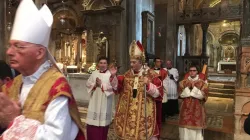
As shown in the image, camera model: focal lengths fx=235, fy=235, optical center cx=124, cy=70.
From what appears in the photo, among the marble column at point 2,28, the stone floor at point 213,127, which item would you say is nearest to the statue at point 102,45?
the stone floor at point 213,127

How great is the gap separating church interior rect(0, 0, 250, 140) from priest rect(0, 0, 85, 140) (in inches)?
190

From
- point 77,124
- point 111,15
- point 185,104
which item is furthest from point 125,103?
point 111,15

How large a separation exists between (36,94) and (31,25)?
0.47 m

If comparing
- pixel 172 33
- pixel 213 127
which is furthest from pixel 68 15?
pixel 213 127

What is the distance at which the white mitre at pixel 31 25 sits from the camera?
1575 millimetres

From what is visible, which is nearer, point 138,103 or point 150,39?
point 138,103

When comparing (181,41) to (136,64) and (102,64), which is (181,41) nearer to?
(102,64)

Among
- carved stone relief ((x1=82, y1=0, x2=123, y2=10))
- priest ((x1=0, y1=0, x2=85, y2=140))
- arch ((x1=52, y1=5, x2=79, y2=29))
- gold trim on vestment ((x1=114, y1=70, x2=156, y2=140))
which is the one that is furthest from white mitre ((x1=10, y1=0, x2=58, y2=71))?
arch ((x1=52, y1=5, x2=79, y2=29))

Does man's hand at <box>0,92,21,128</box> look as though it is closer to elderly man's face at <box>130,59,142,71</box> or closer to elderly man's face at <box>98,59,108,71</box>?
elderly man's face at <box>130,59,142,71</box>

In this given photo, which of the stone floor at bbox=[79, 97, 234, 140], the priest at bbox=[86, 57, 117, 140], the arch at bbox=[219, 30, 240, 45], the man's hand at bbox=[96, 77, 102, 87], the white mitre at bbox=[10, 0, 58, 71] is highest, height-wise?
the arch at bbox=[219, 30, 240, 45]

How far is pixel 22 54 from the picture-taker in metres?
1.54

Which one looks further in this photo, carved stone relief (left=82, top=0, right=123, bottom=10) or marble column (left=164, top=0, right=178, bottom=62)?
marble column (left=164, top=0, right=178, bottom=62)

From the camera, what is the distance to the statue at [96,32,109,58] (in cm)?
1223

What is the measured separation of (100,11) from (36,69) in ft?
A: 36.1
